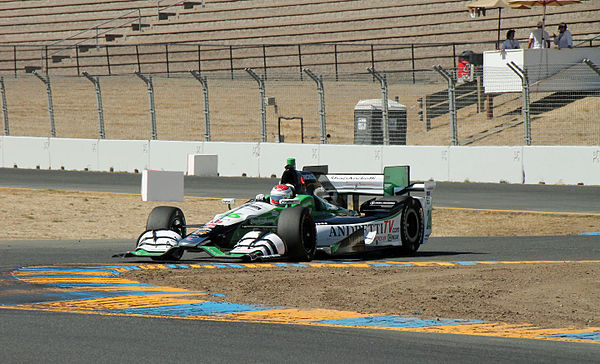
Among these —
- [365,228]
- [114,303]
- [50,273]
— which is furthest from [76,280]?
[365,228]

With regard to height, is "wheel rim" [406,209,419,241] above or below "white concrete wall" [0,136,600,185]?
below

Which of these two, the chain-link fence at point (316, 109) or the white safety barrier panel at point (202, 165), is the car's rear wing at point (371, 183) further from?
the white safety barrier panel at point (202, 165)

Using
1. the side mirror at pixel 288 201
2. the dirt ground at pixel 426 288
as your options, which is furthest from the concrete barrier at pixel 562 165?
the side mirror at pixel 288 201

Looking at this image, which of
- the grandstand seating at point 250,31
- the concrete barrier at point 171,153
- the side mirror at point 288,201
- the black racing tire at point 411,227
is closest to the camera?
the side mirror at point 288,201

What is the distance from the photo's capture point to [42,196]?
66.4ft

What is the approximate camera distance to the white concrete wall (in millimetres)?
21688

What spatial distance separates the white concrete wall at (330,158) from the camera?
21.7 m

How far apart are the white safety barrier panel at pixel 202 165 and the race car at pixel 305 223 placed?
1265 centimetres

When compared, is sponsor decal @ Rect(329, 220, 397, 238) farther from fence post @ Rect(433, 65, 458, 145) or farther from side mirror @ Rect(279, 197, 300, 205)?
fence post @ Rect(433, 65, 458, 145)

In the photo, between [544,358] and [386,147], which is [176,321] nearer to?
[544,358]

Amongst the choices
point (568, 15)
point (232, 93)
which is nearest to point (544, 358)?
point (568, 15)

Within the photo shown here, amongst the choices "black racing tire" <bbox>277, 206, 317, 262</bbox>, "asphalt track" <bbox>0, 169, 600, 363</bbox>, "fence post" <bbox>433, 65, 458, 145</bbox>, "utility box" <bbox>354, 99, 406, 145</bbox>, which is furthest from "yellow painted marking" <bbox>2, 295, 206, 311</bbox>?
"utility box" <bbox>354, 99, 406, 145</bbox>

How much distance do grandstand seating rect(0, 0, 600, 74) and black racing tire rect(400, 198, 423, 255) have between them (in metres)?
18.7

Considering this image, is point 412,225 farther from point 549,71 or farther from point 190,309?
point 549,71
